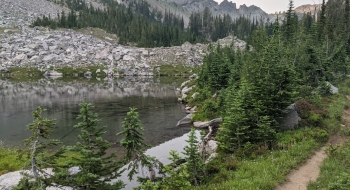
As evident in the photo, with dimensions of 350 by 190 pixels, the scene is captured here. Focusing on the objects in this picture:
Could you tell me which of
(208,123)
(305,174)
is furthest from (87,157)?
(208,123)

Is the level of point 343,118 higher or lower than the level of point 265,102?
lower

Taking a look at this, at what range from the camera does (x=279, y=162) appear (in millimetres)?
15133

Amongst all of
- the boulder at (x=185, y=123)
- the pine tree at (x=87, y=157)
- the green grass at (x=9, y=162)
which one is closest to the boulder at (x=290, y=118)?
the pine tree at (x=87, y=157)

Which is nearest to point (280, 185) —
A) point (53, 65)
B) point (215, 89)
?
point (215, 89)

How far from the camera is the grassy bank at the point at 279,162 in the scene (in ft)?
42.9

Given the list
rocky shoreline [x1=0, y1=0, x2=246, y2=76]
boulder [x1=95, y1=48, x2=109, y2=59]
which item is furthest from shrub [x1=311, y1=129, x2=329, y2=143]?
boulder [x1=95, y1=48, x2=109, y2=59]

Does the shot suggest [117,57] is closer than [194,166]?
Answer: No

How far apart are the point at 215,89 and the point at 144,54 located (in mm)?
104804

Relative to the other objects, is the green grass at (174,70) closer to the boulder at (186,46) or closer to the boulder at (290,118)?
the boulder at (186,46)

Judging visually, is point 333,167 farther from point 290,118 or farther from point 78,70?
point 78,70

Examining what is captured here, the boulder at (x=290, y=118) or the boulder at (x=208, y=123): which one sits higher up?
the boulder at (x=290, y=118)

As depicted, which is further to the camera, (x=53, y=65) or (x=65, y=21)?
(x=65, y=21)

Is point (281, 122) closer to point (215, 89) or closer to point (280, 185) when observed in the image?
point (280, 185)

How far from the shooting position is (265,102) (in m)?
20.8
